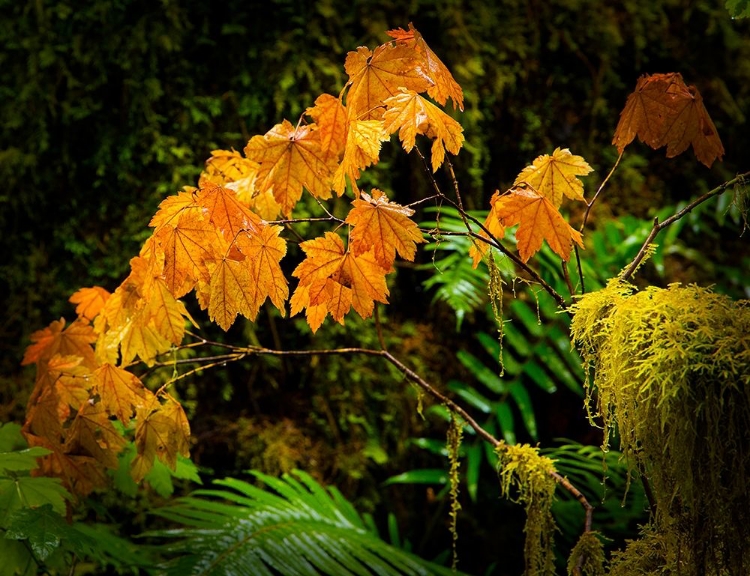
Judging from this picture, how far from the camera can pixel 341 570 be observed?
1.70 metres

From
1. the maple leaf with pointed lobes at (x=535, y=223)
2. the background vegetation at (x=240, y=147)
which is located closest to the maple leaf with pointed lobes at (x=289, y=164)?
the maple leaf with pointed lobes at (x=535, y=223)

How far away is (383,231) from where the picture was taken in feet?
3.79

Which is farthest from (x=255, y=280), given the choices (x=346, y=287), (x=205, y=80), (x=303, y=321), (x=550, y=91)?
(x=550, y=91)

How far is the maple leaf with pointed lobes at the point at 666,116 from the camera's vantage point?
124cm

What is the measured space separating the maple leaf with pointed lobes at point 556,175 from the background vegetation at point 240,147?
97 centimetres

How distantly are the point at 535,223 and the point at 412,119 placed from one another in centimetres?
28

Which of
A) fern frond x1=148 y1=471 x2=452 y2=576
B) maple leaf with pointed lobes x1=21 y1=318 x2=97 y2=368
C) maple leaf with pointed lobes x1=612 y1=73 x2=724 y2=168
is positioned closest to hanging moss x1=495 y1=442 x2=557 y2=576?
fern frond x1=148 y1=471 x2=452 y2=576

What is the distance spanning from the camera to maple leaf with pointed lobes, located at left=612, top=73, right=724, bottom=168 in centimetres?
124

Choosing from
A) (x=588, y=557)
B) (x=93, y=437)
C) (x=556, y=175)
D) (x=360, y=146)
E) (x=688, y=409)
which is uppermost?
(x=360, y=146)

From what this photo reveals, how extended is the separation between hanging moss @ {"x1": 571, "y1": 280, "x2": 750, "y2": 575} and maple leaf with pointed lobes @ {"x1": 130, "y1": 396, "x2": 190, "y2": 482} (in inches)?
34.9

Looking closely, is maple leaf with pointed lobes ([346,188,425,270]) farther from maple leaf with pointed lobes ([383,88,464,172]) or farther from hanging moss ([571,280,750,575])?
hanging moss ([571,280,750,575])

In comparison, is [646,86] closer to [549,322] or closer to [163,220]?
[163,220]

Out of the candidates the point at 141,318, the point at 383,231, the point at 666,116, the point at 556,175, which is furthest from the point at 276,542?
the point at 666,116

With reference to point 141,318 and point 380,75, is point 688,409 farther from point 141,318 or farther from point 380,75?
point 141,318
